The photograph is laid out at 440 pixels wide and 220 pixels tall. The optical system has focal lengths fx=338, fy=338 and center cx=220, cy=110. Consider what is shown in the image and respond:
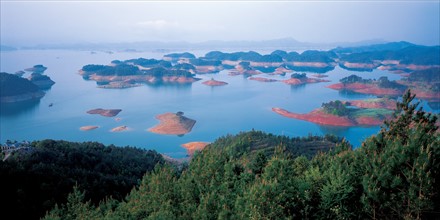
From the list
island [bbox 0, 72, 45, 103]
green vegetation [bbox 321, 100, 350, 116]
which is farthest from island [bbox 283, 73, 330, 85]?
island [bbox 0, 72, 45, 103]

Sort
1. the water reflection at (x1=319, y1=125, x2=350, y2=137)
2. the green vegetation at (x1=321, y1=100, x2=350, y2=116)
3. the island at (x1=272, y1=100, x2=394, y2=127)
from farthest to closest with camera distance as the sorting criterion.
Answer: the green vegetation at (x1=321, y1=100, x2=350, y2=116)
the island at (x1=272, y1=100, x2=394, y2=127)
the water reflection at (x1=319, y1=125, x2=350, y2=137)

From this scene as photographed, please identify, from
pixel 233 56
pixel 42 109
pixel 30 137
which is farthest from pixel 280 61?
pixel 30 137

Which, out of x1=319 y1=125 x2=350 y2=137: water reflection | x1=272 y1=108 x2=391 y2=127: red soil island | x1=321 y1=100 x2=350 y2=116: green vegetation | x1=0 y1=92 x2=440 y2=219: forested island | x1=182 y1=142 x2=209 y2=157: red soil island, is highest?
x1=0 y1=92 x2=440 y2=219: forested island

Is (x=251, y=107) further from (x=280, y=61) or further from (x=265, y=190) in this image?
(x=280, y=61)

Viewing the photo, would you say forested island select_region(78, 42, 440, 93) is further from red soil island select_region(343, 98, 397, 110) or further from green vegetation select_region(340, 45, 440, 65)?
red soil island select_region(343, 98, 397, 110)

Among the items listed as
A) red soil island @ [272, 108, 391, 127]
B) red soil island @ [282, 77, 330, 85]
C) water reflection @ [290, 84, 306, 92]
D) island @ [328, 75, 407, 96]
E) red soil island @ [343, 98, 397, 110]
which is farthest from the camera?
red soil island @ [282, 77, 330, 85]

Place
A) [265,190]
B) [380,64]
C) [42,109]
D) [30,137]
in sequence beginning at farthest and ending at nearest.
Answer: [380,64] < [42,109] < [30,137] < [265,190]

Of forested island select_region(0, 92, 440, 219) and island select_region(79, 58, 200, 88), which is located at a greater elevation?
island select_region(79, 58, 200, 88)
